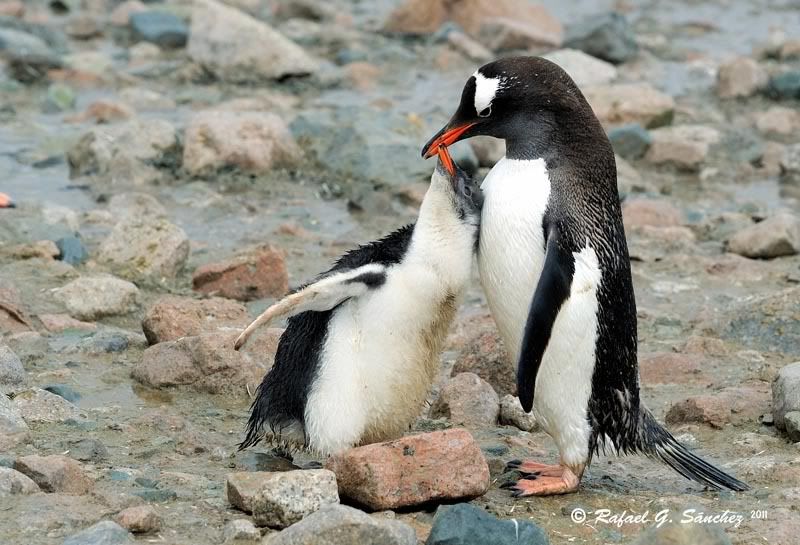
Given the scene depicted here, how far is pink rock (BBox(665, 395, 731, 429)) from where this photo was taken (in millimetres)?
6211

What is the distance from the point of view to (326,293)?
5.17 meters

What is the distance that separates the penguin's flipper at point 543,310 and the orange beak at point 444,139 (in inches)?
26.1

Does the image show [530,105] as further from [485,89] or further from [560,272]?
[560,272]

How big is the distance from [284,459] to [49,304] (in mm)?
2278

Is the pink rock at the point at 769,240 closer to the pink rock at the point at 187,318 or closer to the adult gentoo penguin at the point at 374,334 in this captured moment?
the pink rock at the point at 187,318

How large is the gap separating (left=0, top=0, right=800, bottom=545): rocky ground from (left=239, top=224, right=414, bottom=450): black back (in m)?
0.21

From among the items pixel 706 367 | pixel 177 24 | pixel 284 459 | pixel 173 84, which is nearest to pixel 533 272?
pixel 284 459

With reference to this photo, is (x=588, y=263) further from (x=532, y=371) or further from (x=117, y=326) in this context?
(x=117, y=326)

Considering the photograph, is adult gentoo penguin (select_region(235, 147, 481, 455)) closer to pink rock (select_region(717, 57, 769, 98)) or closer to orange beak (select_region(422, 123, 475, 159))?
orange beak (select_region(422, 123, 475, 159))

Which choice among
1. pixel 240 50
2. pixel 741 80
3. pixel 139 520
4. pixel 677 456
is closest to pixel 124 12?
pixel 240 50

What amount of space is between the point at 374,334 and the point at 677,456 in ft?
4.47

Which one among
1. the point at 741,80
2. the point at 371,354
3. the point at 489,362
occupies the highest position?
the point at 741,80

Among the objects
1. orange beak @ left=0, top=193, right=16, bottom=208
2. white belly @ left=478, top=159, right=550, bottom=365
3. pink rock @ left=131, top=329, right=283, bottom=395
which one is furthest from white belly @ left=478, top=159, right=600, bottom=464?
orange beak @ left=0, top=193, right=16, bottom=208

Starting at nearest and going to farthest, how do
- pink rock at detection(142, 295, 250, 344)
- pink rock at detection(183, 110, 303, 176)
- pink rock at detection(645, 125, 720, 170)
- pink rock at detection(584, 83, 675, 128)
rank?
pink rock at detection(142, 295, 250, 344), pink rock at detection(183, 110, 303, 176), pink rock at detection(645, 125, 720, 170), pink rock at detection(584, 83, 675, 128)
